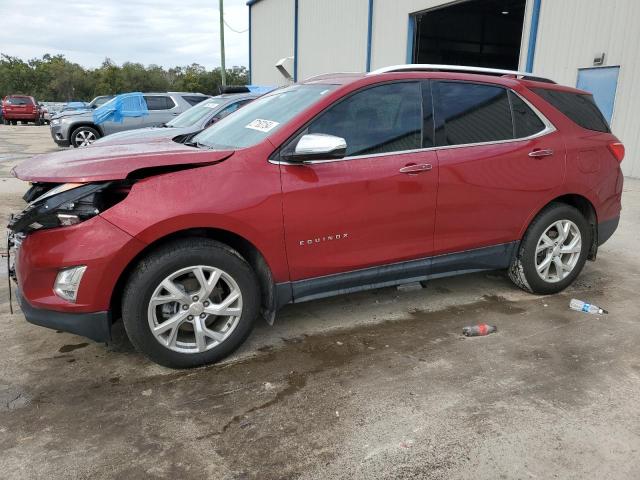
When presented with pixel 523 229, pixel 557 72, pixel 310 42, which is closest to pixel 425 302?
pixel 523 229

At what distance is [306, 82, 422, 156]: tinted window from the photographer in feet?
11.0

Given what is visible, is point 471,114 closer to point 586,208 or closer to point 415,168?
point 415,168

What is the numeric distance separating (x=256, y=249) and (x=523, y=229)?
89.0 inches

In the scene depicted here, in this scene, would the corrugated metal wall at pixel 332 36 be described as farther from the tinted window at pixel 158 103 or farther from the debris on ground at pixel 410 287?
the debris on ground at pixel 410 287

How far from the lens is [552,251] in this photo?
14.0 ft

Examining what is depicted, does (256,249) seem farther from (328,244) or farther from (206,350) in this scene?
(206,350)

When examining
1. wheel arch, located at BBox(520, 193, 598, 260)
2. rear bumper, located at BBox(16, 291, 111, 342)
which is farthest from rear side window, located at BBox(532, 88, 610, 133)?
rear bumper, located at BBox(16, 291, 111, 342)

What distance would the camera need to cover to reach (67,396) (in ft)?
9.43

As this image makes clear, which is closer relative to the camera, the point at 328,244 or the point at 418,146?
the point at 328,244

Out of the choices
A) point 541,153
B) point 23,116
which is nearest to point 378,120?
point 541,153

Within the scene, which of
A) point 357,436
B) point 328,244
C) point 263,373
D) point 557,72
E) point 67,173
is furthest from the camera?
point 557,72

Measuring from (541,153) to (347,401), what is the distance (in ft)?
8.32

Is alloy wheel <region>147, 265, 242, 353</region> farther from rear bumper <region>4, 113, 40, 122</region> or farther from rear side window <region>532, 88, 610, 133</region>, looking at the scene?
rear bumper <region>4, 113, 40, 122</region>

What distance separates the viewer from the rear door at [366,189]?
3213mm
